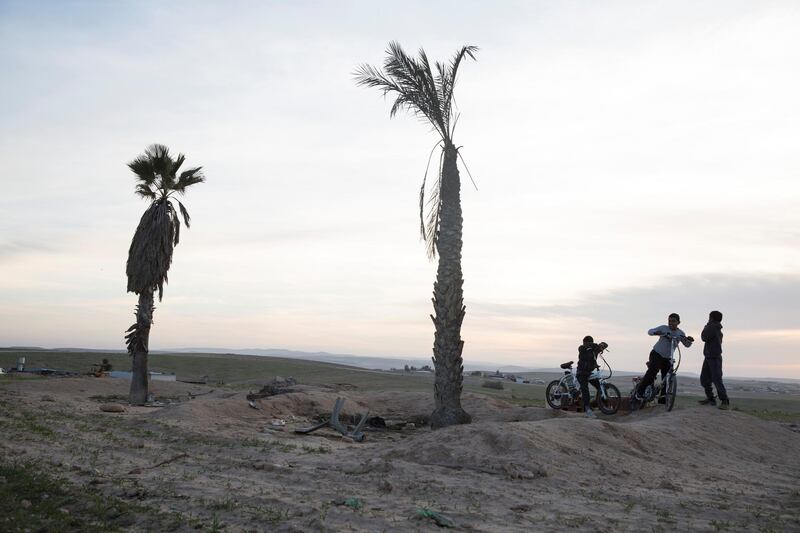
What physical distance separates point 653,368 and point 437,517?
1052cm

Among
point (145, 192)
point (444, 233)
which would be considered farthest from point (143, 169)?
point (444, 233)

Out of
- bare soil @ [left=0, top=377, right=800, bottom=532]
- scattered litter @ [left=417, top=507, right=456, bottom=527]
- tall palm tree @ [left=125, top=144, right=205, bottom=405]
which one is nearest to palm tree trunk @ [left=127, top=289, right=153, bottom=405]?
tall palm tree @ [left=125, top=144, right=205, bottom=405]

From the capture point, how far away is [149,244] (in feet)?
69.7

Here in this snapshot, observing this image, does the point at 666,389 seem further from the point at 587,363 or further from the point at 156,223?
the point at 156,223

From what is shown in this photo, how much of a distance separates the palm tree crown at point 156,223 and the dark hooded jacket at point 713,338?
55.0 feet

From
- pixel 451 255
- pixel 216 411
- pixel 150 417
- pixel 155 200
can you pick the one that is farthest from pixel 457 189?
pixel 155 200

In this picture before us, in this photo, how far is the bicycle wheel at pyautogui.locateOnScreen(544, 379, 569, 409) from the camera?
1691 cm

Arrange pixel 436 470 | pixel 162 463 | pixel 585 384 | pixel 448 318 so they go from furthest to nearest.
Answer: pixel 585 384
pixel 448 318
pixel 162 463
pixel 436 470

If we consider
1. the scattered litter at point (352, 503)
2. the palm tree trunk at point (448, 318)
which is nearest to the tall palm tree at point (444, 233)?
the palm tree trunk at point (448, 318)

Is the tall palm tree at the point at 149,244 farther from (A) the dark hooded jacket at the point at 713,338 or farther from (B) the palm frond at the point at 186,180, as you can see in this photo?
(A) the dark hooded jacket at the point at 713,338

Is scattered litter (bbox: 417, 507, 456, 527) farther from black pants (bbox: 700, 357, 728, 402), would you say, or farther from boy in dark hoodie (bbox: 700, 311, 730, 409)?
boy in dark hoodie (bbox: 700, 311, 730, 409)

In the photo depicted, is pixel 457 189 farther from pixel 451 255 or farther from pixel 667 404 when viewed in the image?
pixel 667 404

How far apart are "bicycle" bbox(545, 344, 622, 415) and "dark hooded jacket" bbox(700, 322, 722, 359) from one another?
8.27 feet

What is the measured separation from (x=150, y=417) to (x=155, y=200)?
8768mm
